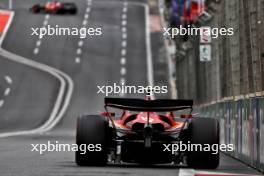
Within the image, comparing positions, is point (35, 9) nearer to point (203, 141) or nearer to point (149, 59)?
point (149, 59)

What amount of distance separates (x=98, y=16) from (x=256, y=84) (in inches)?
2861

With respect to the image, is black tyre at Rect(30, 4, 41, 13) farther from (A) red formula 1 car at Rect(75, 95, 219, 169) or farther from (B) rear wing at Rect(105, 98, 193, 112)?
(B) rear wing at Rect(105, 98, 193, 112)

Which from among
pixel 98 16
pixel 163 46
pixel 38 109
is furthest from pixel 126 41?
pixel 38 109

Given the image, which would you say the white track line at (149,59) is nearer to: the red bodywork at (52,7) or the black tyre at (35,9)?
the red bodywork at (52,7)

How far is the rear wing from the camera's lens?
707 inches

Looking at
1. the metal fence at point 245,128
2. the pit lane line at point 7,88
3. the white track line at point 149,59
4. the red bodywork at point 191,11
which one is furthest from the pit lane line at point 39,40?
the metal fence at point 245,128

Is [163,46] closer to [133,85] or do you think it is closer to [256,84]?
[133,85]

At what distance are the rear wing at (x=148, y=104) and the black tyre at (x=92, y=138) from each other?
41 centimetres

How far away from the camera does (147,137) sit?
17844mm

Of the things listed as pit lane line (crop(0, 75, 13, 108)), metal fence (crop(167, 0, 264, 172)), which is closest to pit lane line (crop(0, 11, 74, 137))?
pit lane line (crop(0, 75, 13, 108))

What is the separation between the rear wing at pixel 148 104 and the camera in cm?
1797

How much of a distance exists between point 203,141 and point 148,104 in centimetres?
112

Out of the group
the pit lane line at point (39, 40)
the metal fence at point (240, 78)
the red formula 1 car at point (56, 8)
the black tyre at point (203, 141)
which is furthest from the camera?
the red formula 1 car at point (56, 8)

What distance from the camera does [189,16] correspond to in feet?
240
